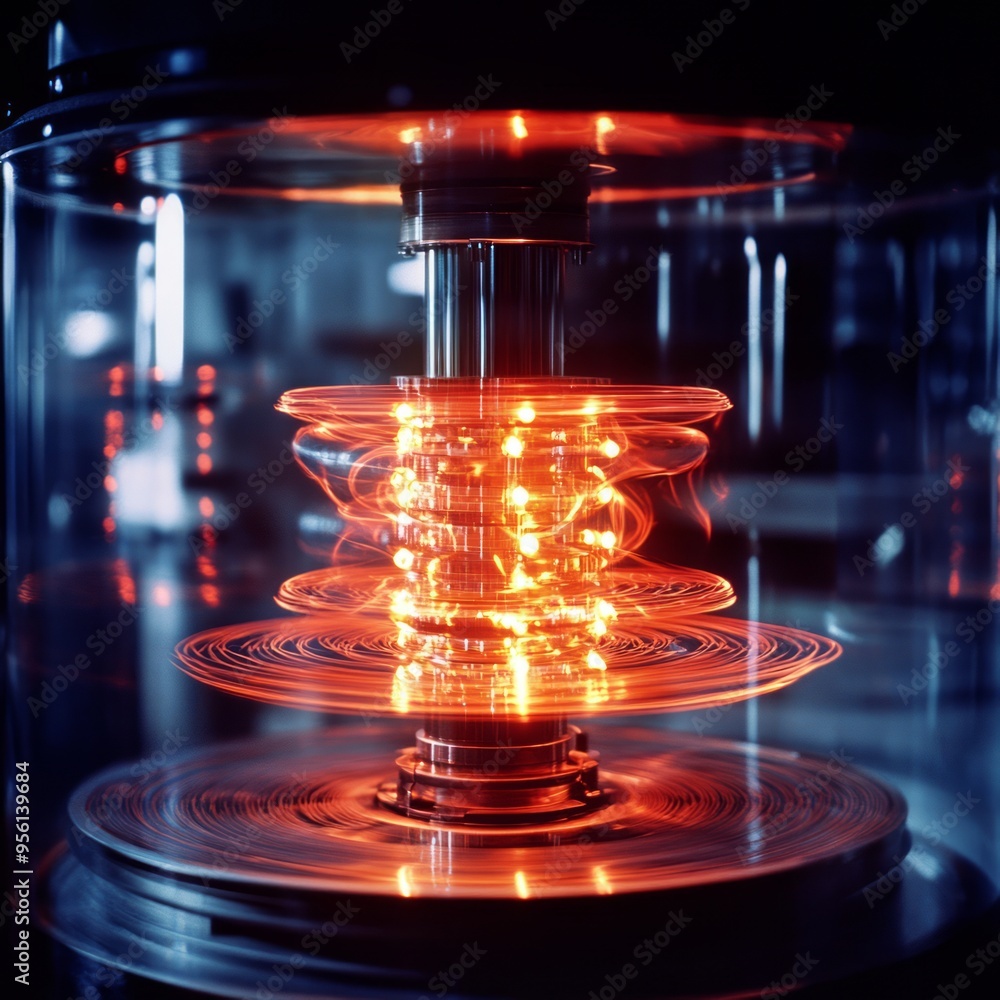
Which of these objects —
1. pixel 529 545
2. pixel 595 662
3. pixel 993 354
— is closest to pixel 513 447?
pixel 529 545

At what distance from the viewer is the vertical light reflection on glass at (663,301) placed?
73.5 inches

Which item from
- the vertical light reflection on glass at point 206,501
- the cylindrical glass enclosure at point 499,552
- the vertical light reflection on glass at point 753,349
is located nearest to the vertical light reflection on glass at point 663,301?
the cylindrical glass enclosure at point 499,552

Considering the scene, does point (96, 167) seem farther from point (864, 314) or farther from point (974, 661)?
point (974, 661)

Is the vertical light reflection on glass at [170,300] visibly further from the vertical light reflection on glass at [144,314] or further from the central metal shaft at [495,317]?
the central metal shaft at [495,317]

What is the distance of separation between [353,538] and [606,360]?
1.33 feet

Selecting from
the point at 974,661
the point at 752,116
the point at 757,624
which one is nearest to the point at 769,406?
the point at 757,624

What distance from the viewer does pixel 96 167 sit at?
136 centimetres

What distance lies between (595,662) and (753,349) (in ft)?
1.81

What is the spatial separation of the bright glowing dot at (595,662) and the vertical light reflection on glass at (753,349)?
49cm

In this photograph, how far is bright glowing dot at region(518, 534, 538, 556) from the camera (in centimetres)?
141

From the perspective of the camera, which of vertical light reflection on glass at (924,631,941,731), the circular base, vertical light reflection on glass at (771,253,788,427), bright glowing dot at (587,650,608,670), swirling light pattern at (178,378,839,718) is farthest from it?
vertical light reflection on glass at (771,253,788,427)

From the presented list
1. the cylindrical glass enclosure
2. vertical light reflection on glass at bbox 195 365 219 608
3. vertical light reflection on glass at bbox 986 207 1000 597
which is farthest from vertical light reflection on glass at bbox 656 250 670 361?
vertical light reflection on glass at bbox 195 365 219 608

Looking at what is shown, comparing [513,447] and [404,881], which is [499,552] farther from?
[404,881]

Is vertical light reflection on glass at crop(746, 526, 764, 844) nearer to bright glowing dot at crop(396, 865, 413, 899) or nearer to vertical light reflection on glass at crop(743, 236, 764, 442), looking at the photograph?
vertical light reflection on glass at crop(743, 236, 764, 442)
